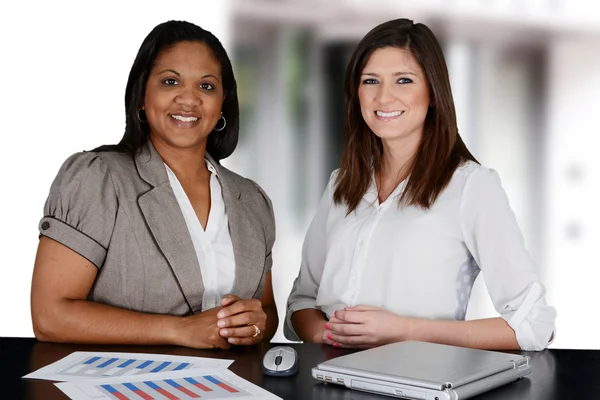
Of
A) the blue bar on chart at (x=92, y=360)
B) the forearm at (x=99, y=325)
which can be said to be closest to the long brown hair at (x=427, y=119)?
the forearm at (x=99, y=325)

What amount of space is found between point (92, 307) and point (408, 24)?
4.12 feet

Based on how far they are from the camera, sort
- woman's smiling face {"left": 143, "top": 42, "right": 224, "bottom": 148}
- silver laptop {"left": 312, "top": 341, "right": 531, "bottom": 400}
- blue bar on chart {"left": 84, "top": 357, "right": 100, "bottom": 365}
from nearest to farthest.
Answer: silver laptop {"left": 312, "top": 341, "right": 531, "bottom": 400} → blue bar on chart {"left": 84, "top": 357, "right": 100, "bottom": 365} → woman's smiling face {"left": 143, "top": 42, "right": 224, "bottom": 148}

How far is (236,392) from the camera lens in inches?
64.8

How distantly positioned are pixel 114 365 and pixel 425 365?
73 cm

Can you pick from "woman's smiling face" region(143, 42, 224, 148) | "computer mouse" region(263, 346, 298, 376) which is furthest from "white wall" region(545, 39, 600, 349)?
"computer mouse" region(263, 346, 298, 376)

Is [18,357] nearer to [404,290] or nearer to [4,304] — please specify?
[404,290]

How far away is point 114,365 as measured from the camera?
1853 mm

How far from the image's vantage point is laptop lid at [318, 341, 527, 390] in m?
1.57

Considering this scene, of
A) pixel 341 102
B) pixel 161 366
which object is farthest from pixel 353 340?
pixel 341 102

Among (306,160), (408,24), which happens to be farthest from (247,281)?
(306,160)

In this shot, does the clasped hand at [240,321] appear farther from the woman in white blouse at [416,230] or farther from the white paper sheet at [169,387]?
the white paper sheet at [169,387]

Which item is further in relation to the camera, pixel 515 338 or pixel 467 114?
pixel 467 114

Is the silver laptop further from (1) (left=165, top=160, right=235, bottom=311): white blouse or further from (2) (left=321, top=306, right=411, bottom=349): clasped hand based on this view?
(1) (left=165, top=160, right=235, bottom=311): white blouse

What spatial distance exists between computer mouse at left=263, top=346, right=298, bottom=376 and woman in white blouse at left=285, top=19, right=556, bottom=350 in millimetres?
326
